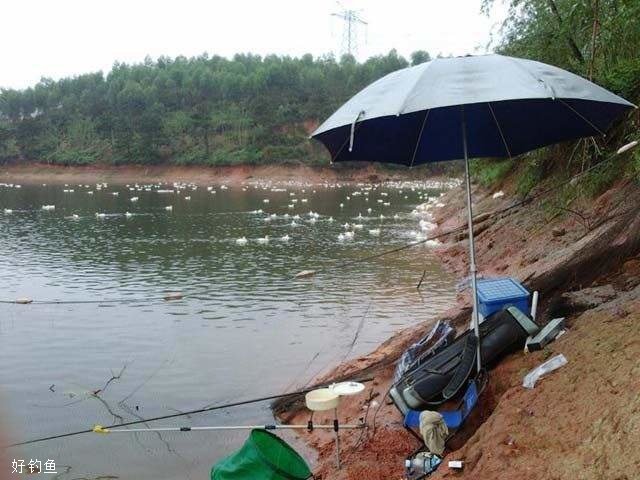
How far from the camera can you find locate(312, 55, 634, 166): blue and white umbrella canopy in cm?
353

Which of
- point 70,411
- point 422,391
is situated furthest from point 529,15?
point 70,411

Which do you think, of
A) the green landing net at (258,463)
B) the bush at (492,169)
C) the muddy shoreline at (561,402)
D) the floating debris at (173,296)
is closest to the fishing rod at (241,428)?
the muddy shoreline at (561,402)

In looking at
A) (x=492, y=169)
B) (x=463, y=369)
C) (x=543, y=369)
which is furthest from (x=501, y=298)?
(x=492, y=169)

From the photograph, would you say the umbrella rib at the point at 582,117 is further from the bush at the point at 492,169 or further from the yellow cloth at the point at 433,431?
the bush at the point at 492,169

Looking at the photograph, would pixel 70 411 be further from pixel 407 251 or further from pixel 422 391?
pixel 407 251

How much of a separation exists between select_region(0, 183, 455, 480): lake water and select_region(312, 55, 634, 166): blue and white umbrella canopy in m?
2.73

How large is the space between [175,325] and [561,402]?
26.6ft

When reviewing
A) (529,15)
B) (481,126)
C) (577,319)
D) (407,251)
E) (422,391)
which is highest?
(529,15)

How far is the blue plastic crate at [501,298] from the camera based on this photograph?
5.04 m

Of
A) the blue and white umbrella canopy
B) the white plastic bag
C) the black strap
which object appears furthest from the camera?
the black strap

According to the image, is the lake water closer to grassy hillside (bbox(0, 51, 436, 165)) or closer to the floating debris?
the floating debris

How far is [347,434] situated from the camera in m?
5.75

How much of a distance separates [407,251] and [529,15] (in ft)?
24.8

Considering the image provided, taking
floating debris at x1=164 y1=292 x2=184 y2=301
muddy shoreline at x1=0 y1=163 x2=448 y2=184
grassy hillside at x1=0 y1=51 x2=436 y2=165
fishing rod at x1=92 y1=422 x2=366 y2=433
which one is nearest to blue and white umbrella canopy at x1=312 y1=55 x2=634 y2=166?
fishing rod at x1=92 y1=422 x2=366 y2=433
